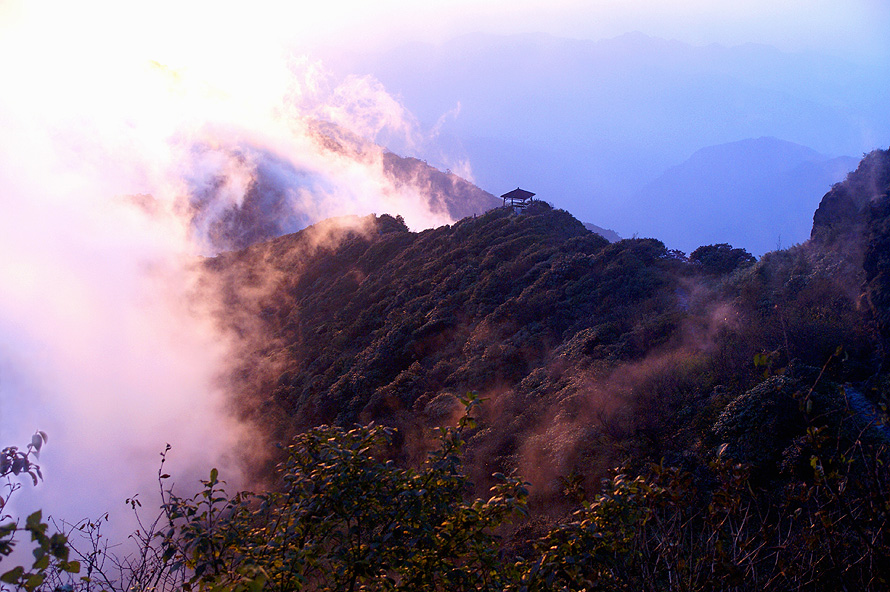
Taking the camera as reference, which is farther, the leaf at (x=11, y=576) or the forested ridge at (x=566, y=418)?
the forested ridge at (x=566, y=418)

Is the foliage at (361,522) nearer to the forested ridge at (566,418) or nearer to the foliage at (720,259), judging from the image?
the forested ridge at (566,418)

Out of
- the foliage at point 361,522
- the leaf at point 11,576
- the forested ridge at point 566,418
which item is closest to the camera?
the leaf at point 11,576

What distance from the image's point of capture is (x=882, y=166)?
55.9 feet

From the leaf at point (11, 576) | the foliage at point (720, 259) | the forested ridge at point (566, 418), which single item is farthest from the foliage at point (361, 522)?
the foliage at point (720, 259)

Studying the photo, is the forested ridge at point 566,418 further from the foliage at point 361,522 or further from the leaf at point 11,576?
the leaf at point 11,576

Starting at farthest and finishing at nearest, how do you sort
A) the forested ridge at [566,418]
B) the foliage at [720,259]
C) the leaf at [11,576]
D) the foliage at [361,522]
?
the foliage at [720,259]
the forested ridge at [566,418]
the foliage at [361,522]
the leaf at [11,576]

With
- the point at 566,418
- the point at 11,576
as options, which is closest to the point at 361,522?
the point at 11,576

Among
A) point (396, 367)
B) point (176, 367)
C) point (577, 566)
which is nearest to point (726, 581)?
point (577, 566)

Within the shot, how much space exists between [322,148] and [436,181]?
53.1 ft

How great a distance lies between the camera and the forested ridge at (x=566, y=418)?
3305 millimetres

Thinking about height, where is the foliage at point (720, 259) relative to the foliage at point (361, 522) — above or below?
above

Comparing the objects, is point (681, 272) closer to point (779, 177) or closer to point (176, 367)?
point (176, 367)

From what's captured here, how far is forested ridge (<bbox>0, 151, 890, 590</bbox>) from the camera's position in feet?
10.8

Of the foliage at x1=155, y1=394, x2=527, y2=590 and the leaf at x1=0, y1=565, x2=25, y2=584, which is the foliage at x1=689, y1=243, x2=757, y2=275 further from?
the leaf at x1=0, y1=565, x2=25, y2=584
